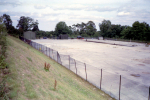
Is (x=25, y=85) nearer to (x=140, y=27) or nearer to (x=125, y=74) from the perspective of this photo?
(x=125, y=74)

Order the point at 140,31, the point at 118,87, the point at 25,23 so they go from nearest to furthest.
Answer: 1. the point at 118,87
2. the point at 140,31
3. the point at 25,23

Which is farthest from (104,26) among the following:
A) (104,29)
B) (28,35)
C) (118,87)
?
(118,87)

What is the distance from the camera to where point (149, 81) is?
1520cm

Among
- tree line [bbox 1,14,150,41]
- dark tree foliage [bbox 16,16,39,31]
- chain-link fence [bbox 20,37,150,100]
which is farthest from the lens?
dark tree foliage [bbox 16,16,39,31]

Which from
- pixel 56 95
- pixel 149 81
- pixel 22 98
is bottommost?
pixel 149 81

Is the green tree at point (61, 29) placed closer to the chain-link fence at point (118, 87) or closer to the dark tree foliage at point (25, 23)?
the dark tree foliage at point (25, 23)

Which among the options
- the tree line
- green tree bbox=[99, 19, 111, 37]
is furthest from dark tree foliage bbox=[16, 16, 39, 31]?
green tree bbox=[99, 19, 111, 37]

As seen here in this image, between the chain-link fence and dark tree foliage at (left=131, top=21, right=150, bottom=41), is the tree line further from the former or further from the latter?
the chain-link fence

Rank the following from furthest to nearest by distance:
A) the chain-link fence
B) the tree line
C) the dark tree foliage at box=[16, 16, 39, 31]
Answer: the dark tree foliage at box=[16, 16, 39, 31], the tree line, the chain-link fence

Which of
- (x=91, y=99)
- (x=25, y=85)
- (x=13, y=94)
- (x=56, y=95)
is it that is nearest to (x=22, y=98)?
(x=13, y=94)

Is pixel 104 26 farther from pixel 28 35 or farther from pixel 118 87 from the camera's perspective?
pixel 118 87

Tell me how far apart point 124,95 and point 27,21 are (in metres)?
121

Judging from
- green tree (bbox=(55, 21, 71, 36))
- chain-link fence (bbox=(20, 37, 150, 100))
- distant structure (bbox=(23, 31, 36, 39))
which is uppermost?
green tree (bbox=(55, 21, 71, 36))

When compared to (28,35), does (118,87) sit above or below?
below
